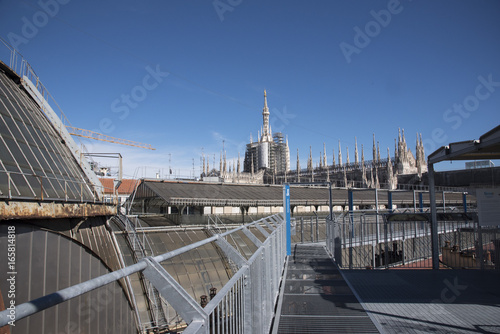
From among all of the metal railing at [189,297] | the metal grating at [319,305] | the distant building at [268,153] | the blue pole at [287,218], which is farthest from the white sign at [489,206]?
the distant building at [268,153]

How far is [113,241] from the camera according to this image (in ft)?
49.0

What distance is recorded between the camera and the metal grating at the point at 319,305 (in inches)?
223

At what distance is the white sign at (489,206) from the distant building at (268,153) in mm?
106833

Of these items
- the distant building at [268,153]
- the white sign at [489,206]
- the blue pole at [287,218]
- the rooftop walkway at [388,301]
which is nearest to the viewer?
the rooftop walkway at [388,301]

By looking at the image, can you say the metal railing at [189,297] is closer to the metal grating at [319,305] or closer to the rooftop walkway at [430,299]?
the metal grating at [319,305]

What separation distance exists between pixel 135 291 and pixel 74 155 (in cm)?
698

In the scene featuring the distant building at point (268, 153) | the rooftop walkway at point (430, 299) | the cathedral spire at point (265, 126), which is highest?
the cathedral spire at point (265, 126)

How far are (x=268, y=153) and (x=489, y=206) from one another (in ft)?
377

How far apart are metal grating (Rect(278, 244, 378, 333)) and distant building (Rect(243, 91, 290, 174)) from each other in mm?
107400

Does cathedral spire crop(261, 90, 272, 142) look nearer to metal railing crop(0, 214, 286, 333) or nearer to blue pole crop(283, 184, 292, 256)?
blue pole crop(283, 184, 292, 256)

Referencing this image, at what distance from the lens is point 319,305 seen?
22.3 ft

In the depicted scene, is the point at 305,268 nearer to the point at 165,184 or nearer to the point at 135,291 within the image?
the point at 135,291

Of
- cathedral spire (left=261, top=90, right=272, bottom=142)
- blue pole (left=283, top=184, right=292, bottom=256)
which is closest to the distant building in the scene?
cathedral spire (left=261, top=90, right=272, bottom=142)

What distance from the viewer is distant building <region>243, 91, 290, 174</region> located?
403 feet
